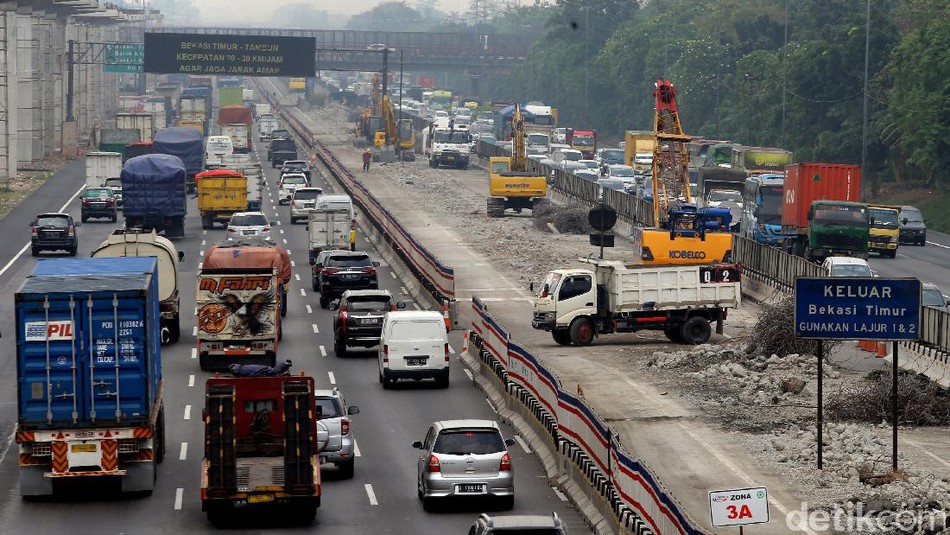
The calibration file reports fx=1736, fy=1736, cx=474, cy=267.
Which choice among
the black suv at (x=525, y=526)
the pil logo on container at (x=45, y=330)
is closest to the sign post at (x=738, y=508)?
the black suv at (x=525, y=526)

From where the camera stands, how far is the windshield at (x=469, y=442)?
29.0 metres

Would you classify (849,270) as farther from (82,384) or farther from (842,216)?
(82,384)

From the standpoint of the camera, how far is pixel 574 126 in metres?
192

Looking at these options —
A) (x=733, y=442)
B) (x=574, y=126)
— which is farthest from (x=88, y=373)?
(x=574, y=126)

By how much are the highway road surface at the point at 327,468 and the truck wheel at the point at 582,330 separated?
129 inches

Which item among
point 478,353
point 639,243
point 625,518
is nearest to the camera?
point 625,518

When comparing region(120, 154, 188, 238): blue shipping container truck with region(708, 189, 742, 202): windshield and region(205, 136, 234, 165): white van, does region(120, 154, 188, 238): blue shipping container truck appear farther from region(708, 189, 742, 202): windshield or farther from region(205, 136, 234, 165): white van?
region(205, 136, 234, 165): white van

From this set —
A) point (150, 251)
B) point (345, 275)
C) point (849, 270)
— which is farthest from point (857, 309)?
point (345, 275)

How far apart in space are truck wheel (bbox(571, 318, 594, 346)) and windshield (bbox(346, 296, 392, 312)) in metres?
5.12

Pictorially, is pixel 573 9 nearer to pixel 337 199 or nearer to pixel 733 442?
pixel 337 199

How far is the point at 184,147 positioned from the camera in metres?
102

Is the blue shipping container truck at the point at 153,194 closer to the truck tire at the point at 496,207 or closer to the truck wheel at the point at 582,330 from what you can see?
the truck tire at the point at 496,207

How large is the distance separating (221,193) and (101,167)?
14.3m

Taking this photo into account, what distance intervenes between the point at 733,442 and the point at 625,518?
9001 mm
